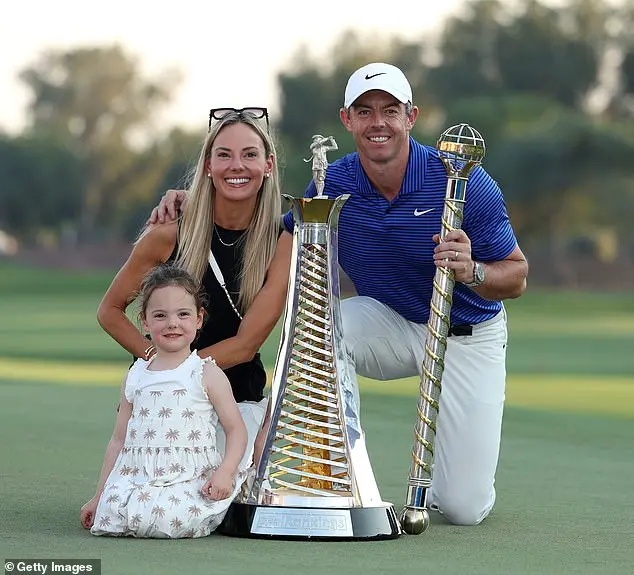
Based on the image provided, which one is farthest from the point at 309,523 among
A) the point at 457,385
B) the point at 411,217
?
the point at 411,217

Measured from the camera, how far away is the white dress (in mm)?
5695

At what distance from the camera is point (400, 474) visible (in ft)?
26.5

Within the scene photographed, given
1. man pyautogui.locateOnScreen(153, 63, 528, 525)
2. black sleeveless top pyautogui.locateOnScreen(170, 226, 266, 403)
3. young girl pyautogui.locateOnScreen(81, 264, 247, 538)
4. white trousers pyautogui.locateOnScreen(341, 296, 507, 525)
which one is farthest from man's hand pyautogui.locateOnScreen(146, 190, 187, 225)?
white trousers pyautogui.locateOnScreen(341, 296, 507, 525)

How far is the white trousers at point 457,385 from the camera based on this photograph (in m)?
6.75

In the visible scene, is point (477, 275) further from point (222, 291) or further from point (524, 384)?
point (524, 384)

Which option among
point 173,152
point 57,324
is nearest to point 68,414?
point 57,324

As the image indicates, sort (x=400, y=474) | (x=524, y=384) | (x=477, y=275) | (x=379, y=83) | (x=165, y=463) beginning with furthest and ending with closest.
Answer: (x=524, y=384) → (x=400, y=474) → (x=379, y=83) → (x=477, y=275) → (x=165, y=463)

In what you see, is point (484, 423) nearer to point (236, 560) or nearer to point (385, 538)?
point (385, 538)

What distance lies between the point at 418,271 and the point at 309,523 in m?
1.77

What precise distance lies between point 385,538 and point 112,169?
99.4 meters

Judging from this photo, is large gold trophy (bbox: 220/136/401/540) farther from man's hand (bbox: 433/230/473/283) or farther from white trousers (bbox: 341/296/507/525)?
white trousers (bbox: 341/296/507/525)

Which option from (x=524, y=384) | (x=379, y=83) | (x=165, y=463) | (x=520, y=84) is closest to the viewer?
(x=165, y=463)

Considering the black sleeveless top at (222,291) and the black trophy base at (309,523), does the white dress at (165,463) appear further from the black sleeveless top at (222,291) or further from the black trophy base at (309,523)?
the black sleeveless top at (222,291)

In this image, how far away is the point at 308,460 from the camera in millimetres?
5770
